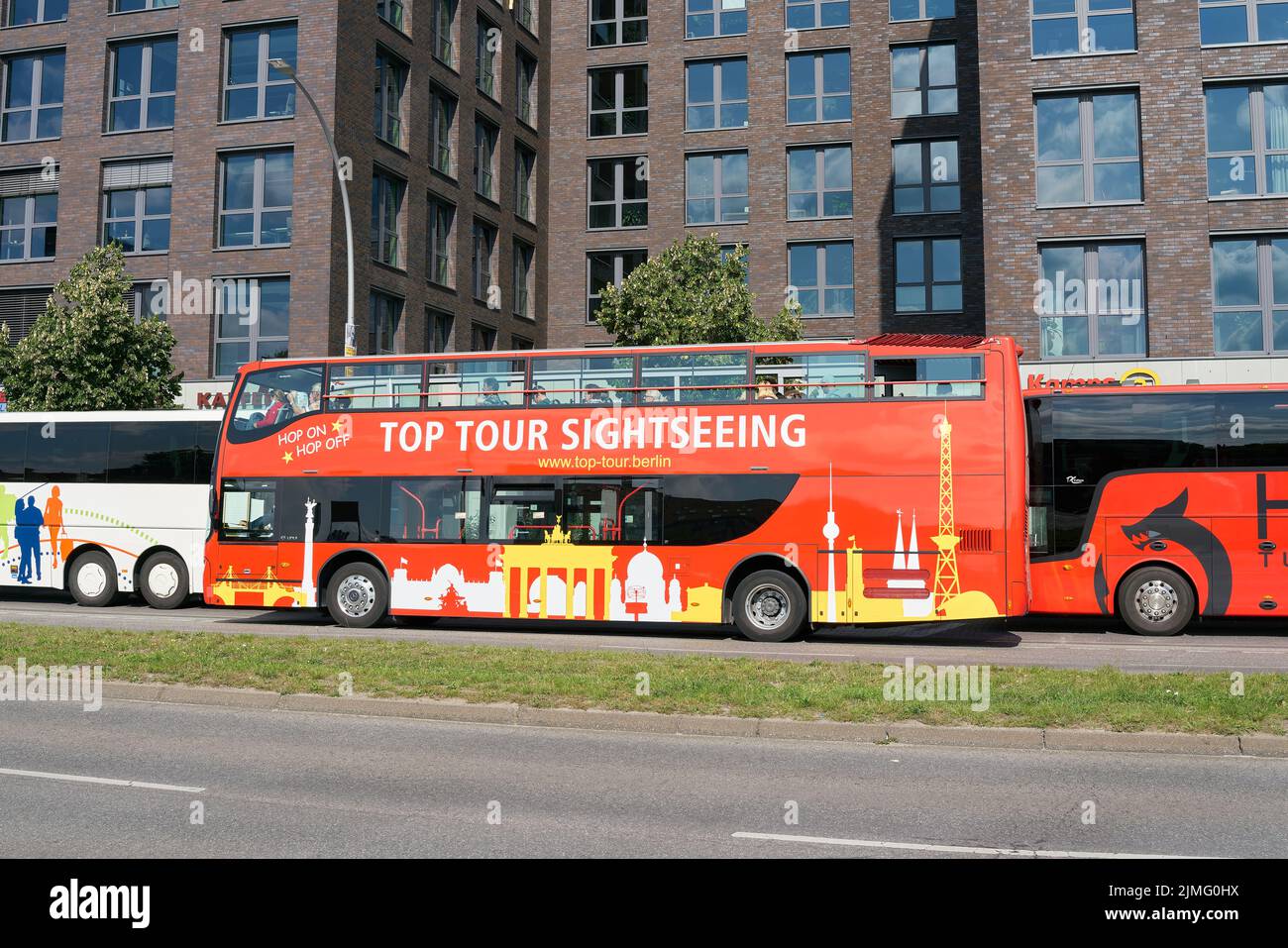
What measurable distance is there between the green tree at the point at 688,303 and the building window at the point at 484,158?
1044 cm

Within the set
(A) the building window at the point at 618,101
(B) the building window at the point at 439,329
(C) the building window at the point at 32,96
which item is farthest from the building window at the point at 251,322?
(A) the building window at the point at 618,101

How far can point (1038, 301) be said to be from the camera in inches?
1027

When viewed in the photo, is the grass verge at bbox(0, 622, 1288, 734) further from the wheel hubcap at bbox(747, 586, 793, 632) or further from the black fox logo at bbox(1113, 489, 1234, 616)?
the black fox logo at bbox(1113, 489, 1234, 616)

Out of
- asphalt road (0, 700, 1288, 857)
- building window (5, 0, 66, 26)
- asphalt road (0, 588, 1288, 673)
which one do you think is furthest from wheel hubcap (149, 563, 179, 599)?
building window (5, 0, 66, 26)

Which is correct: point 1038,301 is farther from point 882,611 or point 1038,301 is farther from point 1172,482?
point 882,611

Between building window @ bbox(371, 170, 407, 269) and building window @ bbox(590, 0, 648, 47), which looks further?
building window @ bbox(590, 0, 648, 47)

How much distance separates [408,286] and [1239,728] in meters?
28.6

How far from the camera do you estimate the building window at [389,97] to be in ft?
104

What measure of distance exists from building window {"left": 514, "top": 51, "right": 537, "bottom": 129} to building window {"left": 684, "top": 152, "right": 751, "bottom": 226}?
22.6ft

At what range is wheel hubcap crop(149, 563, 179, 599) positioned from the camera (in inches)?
768

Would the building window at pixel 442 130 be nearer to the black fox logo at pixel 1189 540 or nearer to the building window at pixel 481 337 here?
Answer: the building window at pixel 481 337

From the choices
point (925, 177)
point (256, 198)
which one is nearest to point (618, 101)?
point (925, 177)

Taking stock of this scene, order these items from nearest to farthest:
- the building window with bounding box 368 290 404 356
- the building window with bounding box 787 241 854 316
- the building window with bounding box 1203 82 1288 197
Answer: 1. the building window with bounding box 1203 82 1288 197
2. the building window with bounding box 368 290 404 356
3. the building window with bounding box 787 241 854 316
